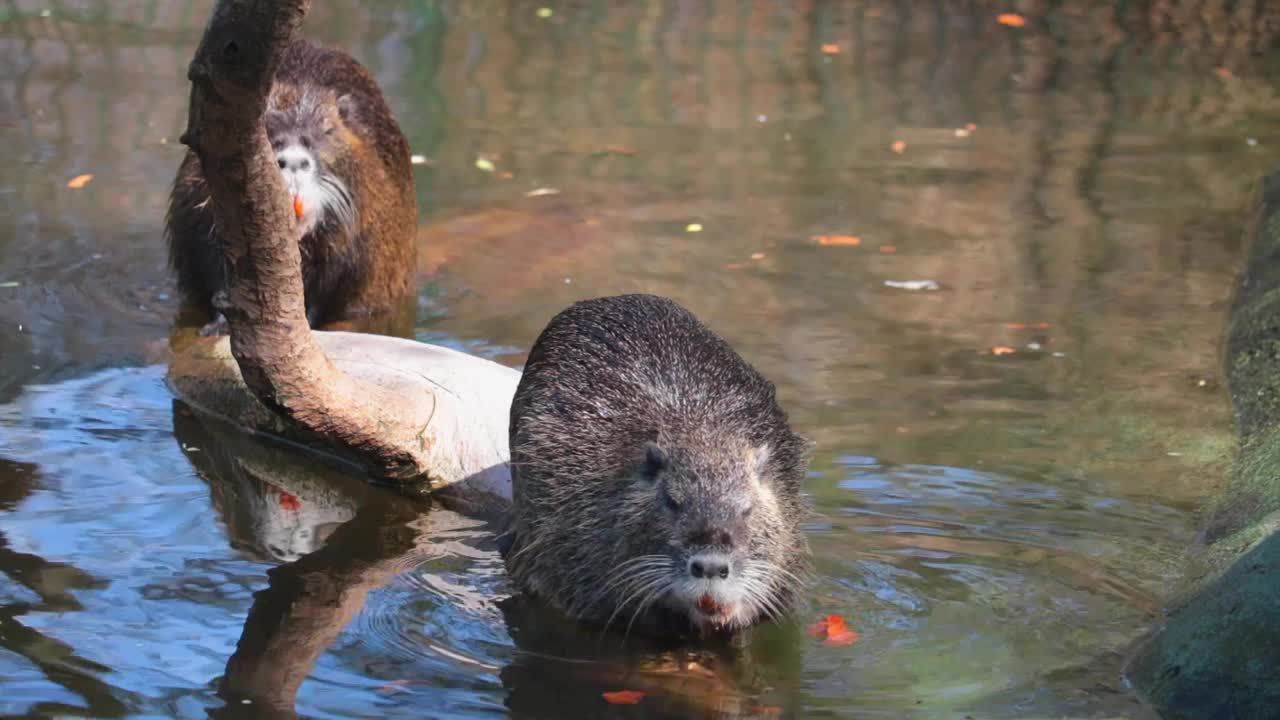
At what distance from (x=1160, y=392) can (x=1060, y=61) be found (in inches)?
226

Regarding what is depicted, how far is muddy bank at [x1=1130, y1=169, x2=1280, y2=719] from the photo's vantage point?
13.4 ft

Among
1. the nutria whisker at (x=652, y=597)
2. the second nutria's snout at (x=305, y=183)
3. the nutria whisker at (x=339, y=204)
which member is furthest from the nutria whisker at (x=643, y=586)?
the nutria whisker at (x=339, y=204)

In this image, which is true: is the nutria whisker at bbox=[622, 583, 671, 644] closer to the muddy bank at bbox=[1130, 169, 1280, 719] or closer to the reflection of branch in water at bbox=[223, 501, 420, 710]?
the reflection of branch in water at bbox=[223, 501, 420, 710]

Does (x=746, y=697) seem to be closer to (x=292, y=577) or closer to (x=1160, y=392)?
(x=292, y=577)

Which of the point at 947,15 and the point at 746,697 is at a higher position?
the point at 947,15

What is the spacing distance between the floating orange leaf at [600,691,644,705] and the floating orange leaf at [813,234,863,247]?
13.3 feet

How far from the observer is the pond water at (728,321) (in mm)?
4504

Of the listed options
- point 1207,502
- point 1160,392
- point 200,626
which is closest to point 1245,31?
point 1160,392

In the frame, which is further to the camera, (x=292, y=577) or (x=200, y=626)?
(x=292, y=577)

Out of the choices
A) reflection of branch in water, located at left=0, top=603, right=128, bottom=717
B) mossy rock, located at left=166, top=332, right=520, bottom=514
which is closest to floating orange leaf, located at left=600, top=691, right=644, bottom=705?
reflection of branch in water, located at left=0, top=603, right=128, bottom=717

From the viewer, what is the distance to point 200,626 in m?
4.60

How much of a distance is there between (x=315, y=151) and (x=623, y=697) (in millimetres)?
3303

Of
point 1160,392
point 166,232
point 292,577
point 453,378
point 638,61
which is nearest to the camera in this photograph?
point 292,577

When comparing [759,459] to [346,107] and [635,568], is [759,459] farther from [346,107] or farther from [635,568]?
[346,107]
